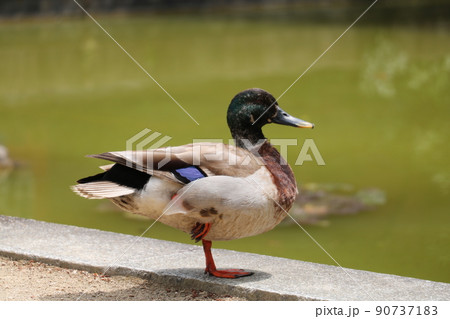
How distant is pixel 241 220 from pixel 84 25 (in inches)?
517

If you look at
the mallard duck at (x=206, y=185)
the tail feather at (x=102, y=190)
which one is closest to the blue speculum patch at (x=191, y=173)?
the mallard duck at (x=206, y=185)

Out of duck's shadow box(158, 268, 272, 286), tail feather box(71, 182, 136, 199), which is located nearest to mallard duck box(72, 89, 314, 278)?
tail feather box(71, 182, 136, 199)

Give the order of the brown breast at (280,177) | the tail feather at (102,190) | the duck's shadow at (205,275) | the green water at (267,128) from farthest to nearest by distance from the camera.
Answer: the green water at (267,128) < the duck's shadow at (205,275) < the brown breast at (280,177) < the tail feather at (102,190)

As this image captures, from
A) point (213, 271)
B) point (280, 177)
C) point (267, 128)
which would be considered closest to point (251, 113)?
point (280, 177)

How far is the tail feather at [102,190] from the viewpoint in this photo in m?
3.27

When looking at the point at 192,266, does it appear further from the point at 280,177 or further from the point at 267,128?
the point at 267,128

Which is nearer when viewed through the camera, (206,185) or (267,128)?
(206,185)

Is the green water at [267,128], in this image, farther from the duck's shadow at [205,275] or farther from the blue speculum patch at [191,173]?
the blue speculum patch at [191,173]

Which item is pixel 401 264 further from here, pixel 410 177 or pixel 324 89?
pixel 324 89

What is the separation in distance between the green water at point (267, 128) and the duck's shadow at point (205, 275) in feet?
5.07

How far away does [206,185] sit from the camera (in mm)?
3287

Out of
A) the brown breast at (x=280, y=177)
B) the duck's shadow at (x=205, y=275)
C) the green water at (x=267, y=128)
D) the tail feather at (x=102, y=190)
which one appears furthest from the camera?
the green water at (x=267, y=128)

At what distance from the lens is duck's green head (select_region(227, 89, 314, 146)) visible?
3.57m

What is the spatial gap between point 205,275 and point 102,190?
71cm
